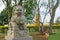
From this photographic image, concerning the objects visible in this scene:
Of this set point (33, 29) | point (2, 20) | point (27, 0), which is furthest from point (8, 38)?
point (2, 20)

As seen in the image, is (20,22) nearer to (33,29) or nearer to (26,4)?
(26,4)

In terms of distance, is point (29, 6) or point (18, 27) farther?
point (29, 6)

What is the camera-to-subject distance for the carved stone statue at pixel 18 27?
11.2 m

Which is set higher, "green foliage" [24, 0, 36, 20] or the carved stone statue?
"green foliage" [24, 0, 36, 20]

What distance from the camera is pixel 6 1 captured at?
96.6 ft

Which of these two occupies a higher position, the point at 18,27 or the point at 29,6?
the point at 29,6

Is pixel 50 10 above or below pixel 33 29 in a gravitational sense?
above

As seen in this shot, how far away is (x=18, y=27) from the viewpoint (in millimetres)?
11383

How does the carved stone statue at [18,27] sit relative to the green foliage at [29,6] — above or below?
below

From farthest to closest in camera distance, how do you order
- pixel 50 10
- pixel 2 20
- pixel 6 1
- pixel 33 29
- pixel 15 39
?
1. pixel 2 20
2. pixel 33 29
3. pixel 50 10
4. pixel 6 1
5. pixel 15 39

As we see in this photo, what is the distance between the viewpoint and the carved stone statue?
11.2m

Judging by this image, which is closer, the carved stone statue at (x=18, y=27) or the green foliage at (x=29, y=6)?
the carved stone statue at (x=18, y=27)

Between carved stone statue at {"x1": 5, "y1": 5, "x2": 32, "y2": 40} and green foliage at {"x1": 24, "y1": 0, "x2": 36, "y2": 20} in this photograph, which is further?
green foliage at {"x1": 24, "y1": 0, "x2": 36, "y2": 20}

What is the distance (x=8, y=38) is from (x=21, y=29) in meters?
0.72
